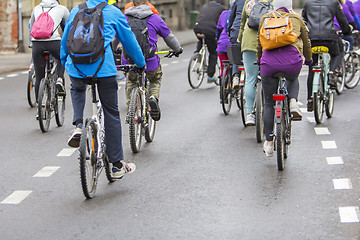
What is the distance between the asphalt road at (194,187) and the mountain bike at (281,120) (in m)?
0.20

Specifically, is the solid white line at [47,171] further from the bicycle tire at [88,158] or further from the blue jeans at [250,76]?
the blue jeans at [250,76]

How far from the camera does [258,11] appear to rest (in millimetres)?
9797

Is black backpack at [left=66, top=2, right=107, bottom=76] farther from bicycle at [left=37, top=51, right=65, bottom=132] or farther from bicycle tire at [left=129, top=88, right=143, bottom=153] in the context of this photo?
bicycle at [left=37, top=51, right=65, bottom=132]

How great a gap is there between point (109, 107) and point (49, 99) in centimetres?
371

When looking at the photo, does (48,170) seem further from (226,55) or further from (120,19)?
(226,55)

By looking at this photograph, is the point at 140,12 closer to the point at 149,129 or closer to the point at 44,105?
the point at 149,129

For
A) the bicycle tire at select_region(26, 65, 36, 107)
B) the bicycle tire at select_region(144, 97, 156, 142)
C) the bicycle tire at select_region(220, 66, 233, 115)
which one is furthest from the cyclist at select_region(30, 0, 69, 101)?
the bicycle tire at select_region(220, 66, 233, 115)

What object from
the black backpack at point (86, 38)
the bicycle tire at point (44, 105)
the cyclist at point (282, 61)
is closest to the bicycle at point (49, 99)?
the bicycle tire at point (44, 105)

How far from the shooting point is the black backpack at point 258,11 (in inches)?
385

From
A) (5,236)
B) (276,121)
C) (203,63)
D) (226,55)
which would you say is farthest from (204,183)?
(203,63)

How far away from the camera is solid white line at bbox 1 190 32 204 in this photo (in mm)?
7355

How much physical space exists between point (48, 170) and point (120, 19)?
2.12 m

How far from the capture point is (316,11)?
438 inches

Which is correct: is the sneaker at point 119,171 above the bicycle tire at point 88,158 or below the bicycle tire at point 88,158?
below
